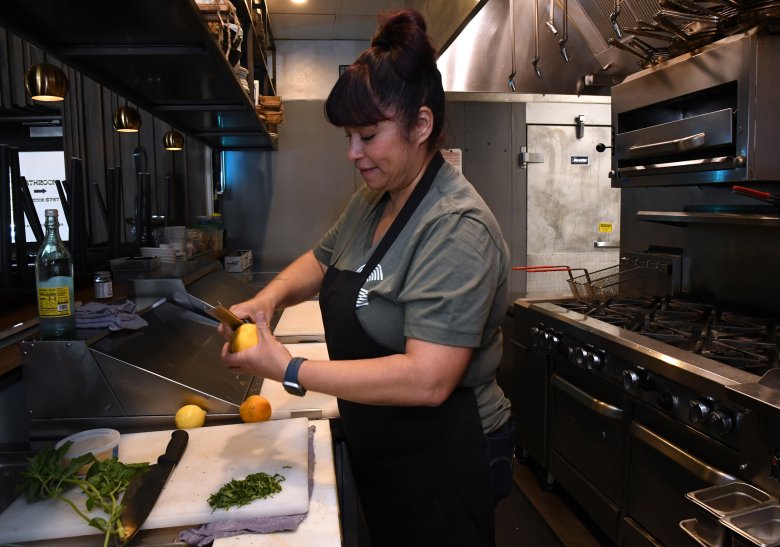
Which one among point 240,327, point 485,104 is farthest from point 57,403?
point 485,104

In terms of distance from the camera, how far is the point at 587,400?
2625mm

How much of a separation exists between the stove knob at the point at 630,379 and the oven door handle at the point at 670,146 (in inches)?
36.4

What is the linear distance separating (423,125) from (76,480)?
979 millimetres

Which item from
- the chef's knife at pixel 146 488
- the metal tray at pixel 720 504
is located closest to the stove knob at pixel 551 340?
the metal tray at pixel 720 504

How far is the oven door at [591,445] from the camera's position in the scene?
2488 millimetres

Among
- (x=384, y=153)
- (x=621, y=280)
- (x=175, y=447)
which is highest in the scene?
(x=384, y=153)

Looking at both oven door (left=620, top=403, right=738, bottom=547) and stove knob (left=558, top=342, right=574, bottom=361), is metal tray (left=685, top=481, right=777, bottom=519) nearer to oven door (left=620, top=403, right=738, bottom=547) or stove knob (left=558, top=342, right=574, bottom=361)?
oven door (left=620, top=403, right=738, bottom=547)

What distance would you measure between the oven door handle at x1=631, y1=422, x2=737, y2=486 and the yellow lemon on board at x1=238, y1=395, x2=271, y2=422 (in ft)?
4.46

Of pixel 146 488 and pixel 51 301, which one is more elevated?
pixel 51 301

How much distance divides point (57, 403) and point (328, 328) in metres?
0.65

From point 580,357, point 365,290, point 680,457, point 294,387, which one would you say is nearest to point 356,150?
point 365,290

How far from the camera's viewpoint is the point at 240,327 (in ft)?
4.27

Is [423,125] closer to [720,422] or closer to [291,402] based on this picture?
[291,402]

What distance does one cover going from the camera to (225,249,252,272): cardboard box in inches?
178
